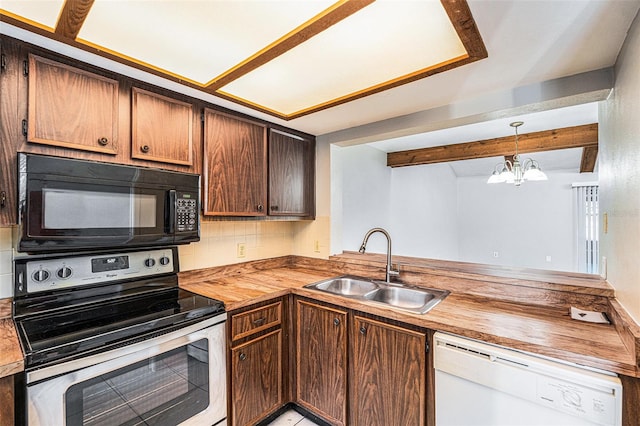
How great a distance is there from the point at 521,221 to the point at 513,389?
230 inches

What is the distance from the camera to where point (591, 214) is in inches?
207

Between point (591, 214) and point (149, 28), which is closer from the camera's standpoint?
point (149, 28)

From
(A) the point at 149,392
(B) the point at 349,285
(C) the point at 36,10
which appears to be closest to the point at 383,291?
(B) the point at 349,285

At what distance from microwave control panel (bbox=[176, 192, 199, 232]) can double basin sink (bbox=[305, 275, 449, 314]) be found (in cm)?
83

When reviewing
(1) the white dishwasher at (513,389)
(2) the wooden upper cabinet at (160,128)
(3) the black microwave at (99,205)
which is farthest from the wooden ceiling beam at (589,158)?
(3) the black microwave at (99,205)

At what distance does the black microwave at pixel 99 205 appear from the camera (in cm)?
115

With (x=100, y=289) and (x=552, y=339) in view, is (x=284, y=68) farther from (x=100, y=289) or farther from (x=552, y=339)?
(x=552, y=339)

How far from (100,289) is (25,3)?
120 centimetres

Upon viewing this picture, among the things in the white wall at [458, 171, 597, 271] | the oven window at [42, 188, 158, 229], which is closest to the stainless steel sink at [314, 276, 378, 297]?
the oven window at [42, 188, 158, 229]

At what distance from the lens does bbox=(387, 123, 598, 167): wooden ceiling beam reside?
9.93ft

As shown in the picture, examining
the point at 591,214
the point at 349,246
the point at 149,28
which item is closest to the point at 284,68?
the point at 149,28

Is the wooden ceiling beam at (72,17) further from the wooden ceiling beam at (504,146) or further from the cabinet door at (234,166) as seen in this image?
the wooden ceiling beam at (504,146)

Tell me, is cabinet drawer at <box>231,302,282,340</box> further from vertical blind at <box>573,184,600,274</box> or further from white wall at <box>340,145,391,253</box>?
vertical blind at <box>573,184,600,274</box>

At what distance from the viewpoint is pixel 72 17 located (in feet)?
3.39
